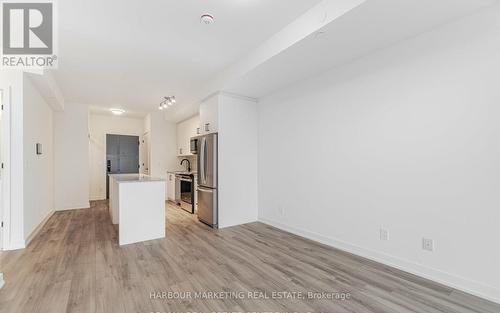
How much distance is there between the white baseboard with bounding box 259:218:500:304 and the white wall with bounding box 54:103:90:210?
19.3 feet

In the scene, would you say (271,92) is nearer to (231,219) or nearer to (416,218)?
(231,219)

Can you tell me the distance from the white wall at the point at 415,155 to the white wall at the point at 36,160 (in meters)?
4.28

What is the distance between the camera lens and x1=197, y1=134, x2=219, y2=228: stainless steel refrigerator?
4.24 metres

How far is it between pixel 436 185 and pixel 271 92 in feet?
9.76

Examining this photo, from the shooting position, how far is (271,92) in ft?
14.4

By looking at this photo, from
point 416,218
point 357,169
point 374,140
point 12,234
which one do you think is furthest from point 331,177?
point 12,234

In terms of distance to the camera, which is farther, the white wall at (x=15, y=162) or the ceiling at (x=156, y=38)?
the white wall at (x=15, y=162)

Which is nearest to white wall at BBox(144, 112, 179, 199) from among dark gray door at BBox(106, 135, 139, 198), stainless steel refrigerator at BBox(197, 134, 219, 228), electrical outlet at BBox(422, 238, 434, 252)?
dark gray door at BBox(106, 135, 139, 198)

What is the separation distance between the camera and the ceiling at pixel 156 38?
2.35 meters

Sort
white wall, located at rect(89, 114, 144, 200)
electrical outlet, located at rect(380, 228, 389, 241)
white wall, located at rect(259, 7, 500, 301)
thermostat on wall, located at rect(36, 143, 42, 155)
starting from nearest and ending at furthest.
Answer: white wall, located at rect(259, 7, 500, 301) → electrical outlet, located at rect(380, 228, 389, 241) → thermostat on wall, located at rect(36, 143, 42, 155) → white wall, located at rect(89, 114, 144, 200)

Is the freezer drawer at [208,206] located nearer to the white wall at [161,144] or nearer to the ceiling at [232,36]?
the ceiling at [232,36]

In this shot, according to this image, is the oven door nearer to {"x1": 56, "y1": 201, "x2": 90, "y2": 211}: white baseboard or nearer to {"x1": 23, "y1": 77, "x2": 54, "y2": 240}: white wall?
{"x1": 56, "y1": 201, "x2": 90, "y2": 211}: white baseboard

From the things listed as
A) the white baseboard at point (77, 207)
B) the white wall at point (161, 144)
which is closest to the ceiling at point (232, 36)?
the white wall at point (161, 144)

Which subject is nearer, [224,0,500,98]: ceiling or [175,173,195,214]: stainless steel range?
[224,0,500,98]: ceiling
